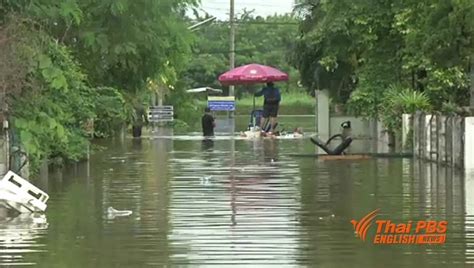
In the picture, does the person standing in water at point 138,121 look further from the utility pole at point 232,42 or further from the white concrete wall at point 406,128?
the utility pole at point 232,42

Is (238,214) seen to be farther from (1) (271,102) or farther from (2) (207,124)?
(2) (207,124)

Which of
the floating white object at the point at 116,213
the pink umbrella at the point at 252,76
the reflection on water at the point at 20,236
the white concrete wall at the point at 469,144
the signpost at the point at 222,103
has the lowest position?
the reflection on water at the point at 20,236

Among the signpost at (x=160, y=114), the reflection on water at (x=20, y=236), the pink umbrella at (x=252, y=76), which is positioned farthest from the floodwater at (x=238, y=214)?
the signpost at (x=160, y=114)

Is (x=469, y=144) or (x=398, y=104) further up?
(x=398, y=104)

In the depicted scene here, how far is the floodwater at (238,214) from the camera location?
9664 millimetres

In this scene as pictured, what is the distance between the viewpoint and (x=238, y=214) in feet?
41.5

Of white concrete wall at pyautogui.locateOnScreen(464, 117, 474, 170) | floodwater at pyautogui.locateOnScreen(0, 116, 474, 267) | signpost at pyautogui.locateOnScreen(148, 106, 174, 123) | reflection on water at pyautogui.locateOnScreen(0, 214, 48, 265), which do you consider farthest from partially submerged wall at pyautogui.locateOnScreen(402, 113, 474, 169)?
signpost at pyautogui.locateOnScreen(148, 106, 174, 123)

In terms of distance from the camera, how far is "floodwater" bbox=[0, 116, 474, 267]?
31.7 ft

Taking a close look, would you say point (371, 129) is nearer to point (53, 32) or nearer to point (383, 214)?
point (53, 32)

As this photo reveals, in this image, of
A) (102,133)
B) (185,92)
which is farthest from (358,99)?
(185,92)

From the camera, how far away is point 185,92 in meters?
53.9

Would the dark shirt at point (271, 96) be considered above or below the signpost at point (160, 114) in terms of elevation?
above

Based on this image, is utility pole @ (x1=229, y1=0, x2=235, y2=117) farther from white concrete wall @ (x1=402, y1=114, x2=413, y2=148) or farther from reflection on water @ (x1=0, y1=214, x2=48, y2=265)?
reflection on water @ (x1=0, y1=214, x2=48, y2=265)

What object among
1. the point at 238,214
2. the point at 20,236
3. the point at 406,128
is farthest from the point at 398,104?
the point at 20,236
